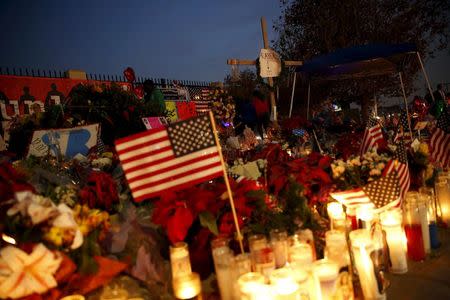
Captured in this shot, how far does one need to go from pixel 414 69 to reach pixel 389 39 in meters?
2.35

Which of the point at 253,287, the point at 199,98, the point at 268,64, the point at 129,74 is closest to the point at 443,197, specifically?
the point at 253,287

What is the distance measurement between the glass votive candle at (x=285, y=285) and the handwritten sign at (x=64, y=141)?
3.39 meters

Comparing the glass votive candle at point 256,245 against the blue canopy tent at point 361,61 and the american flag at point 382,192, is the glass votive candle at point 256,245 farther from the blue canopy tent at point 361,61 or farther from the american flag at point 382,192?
the blue canopy tent at point 361,61

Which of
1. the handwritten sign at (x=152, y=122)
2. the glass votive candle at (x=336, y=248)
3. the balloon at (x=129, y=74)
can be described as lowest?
the glass votive candle at (x=336, y=248)

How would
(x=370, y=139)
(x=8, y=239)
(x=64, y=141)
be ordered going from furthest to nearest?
(x=64, y=141), (x=370, y=139), (x=8, y=239)

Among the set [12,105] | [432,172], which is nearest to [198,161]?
[432,172]

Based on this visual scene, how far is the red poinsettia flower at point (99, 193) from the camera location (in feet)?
8.58

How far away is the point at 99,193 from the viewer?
265 cm

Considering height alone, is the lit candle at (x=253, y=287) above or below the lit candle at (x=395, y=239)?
above

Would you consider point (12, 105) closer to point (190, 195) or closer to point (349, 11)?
point (190, 195)

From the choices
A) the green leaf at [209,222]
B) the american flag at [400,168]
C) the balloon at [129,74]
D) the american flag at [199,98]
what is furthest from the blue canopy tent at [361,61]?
the american flag at [199,98]

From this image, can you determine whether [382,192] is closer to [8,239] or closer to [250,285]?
[250,285]

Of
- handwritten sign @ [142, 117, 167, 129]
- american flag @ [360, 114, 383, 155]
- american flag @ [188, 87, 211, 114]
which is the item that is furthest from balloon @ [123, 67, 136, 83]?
american flag @ [360, 114, 383, 155]

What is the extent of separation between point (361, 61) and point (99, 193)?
19.4ft
